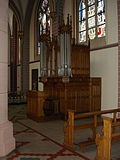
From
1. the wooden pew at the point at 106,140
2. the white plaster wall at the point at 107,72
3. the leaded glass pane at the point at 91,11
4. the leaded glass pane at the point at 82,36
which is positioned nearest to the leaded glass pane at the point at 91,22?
the leaded glass pane at the point at 91,11

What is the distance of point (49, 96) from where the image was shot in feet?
28.1

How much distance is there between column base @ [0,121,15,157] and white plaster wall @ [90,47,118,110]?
457 cm

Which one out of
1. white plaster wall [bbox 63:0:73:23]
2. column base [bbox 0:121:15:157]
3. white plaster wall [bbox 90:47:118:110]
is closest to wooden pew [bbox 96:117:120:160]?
column base [bbox 0:121:15:157]

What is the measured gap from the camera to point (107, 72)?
8.23m

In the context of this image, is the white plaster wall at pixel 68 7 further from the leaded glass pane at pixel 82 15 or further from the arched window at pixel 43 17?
the arched window at pixel 43 17

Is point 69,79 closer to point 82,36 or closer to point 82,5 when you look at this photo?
point 82,36

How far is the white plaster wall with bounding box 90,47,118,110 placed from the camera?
7.81m

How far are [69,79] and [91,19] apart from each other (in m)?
3.19

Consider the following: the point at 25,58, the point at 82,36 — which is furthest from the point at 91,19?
the point at 25,58

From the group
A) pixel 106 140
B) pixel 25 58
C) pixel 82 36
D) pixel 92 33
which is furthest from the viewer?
pixel 25 58

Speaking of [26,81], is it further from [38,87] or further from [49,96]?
[49,96]

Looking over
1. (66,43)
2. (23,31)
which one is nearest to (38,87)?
(23,31)

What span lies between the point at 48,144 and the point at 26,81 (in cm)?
1047

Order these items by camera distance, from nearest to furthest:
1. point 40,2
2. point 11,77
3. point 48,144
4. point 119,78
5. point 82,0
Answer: point 48,144 < point 119,78 < point 82,0 < point 40,2 < point 11,77
